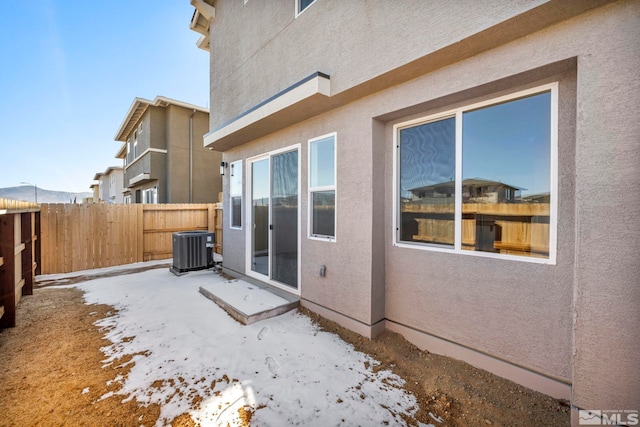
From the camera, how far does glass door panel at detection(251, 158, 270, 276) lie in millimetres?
5223

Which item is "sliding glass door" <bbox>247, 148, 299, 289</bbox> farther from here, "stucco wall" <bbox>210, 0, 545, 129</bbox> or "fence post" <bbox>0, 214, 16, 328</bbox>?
"fence post" <bbox>0, 214, 16, 328</bbox>

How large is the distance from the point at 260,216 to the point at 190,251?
2.57 meters

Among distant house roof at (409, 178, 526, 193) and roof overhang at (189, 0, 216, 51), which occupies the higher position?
roof overhang at (189, 0, 216, 51)

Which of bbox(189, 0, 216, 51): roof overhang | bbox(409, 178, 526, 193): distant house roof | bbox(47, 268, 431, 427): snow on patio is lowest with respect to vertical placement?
bbox(47, 268, 431, 427): snow on patio

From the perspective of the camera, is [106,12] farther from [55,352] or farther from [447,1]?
[447,1]

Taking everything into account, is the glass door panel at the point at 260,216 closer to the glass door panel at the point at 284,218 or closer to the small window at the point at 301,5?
the glass door panel at the point at 284,218

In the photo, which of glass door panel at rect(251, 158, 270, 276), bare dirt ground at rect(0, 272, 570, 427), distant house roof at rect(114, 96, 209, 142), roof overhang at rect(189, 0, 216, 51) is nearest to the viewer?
bare dirt ground at rect(0, 272, 570, 427)

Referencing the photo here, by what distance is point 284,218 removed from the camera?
4.79 meters

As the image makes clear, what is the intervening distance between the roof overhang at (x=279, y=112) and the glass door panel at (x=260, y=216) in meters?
0.69

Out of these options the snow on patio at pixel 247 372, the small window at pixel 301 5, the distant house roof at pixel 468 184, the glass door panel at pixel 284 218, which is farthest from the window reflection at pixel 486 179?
the small window at pixel 301 5

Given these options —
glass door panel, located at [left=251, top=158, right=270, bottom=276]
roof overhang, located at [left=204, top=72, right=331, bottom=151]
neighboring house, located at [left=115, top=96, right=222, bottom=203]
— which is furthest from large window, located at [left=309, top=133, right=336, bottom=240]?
neighboring house, located at [left=115, top=96, right=222, bottom=203]

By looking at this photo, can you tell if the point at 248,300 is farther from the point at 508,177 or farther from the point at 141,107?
the point at 141,107

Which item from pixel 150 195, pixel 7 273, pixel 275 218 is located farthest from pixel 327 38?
pixel 150 195

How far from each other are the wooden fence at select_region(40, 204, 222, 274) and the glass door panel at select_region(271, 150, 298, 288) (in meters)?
5.42
